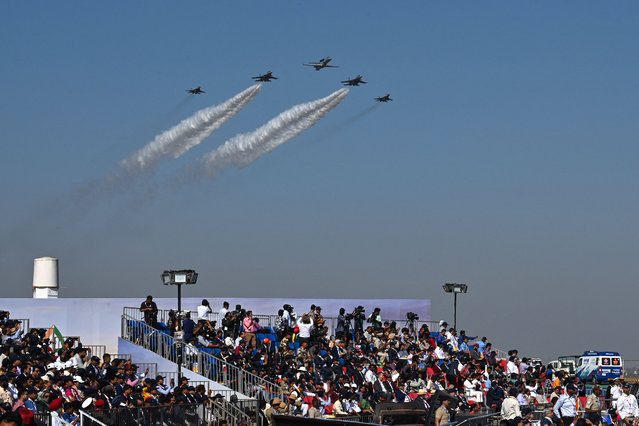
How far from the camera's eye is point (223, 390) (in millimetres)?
35719

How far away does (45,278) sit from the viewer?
48.3 metres

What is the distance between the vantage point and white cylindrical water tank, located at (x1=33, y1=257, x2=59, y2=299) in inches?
1893

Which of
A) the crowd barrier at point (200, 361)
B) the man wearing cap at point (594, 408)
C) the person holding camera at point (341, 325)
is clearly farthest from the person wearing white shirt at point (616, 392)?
the person holding camera at point (341, 325)

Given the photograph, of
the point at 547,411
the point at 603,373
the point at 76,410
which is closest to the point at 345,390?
the point at 547,411

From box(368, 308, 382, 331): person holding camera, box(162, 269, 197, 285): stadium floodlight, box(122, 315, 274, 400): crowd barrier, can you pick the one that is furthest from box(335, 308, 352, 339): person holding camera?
box(162, 269, 197, 285): stadium floodlight

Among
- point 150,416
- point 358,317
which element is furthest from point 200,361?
point 150,416

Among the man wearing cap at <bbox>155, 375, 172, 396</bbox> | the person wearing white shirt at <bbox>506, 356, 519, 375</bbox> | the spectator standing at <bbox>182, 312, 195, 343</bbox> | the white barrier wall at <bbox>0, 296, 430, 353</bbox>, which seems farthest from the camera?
the person wearing white shirt at <bbox>506, 356, 519, 375</bbox>

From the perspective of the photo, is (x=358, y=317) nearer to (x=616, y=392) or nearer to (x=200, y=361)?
(x=200, y=361)

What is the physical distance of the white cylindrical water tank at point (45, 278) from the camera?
48.1 metres

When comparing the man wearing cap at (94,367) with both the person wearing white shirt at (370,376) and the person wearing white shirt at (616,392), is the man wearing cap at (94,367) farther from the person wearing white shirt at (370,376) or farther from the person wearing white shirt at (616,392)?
the person wearing white shirt at (616,392)

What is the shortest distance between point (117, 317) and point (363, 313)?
9.56 metres

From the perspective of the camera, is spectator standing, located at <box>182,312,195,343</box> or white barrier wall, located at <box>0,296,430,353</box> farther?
white barrier wall, located at <box>0,296,430,353</box>

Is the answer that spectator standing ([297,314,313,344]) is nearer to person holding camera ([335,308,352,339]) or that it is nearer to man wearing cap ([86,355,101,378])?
person holding camera ([335,308,352,339])

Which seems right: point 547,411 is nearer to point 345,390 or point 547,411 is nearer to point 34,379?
point 345,390
